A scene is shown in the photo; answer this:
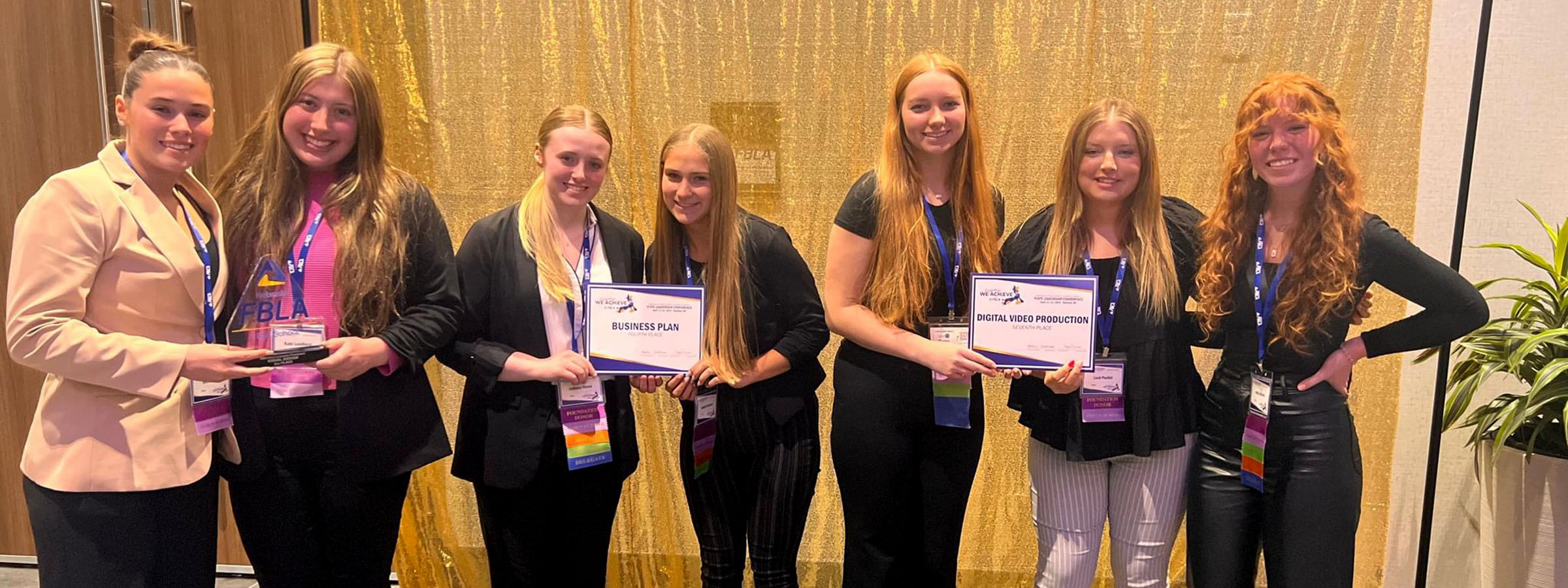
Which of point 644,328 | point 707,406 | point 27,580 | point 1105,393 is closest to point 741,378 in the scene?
point 707,406

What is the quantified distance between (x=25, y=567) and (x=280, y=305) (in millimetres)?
3026

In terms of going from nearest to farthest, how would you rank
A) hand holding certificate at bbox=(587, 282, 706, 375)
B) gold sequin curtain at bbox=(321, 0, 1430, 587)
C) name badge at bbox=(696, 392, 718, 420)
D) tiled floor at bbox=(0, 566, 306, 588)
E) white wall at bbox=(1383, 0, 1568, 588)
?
hand holding certificate at bbox=(587, 282, 706, 375)
name badge at bbox=(696, 392, 718, 420)
white wall at bbox=(1383, 0, 1568, 588)
gold sequin curtain at bbox=(321, 0, 1430, 587)
tiled floor at bbox=(0, 566, 306, 588)

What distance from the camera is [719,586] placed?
2.19 meters

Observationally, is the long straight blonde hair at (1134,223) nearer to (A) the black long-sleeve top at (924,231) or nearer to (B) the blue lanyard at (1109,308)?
(B) the blue lanyard at (1109,308)

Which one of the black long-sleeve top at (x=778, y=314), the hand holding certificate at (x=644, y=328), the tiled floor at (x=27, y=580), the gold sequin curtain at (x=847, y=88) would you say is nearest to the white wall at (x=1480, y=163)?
the gold sequin curtain at (x=847, y=88)

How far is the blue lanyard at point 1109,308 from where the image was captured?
6.31 feet

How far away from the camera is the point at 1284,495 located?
1853 millimetres

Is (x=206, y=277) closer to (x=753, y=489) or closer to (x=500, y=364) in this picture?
(x=500, y=364)

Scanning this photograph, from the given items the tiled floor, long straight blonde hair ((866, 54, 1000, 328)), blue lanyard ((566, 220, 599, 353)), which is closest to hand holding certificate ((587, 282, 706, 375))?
blue lanyard ((566, 220, 599, 353))

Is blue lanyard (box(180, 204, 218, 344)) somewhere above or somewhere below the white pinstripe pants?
above

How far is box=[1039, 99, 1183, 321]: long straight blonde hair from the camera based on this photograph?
191 cm

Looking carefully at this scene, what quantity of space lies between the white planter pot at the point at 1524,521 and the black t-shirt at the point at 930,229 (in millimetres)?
1767

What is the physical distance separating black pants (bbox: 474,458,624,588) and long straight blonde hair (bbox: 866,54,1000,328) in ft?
2.60

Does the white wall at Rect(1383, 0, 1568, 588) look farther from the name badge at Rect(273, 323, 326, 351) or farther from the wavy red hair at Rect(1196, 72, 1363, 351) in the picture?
the name badge at Rect(273, 323, 326, 351)
